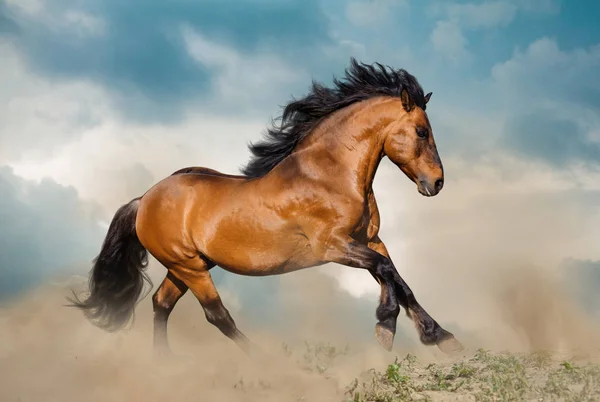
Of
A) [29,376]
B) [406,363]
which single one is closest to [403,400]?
[406,363]

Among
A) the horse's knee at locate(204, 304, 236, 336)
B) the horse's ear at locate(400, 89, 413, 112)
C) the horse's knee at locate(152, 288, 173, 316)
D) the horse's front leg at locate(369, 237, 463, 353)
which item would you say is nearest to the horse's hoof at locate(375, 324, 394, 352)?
the horse's front leg at locate(369, 237, 463, 353)

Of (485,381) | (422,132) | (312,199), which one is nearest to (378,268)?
(312,199)

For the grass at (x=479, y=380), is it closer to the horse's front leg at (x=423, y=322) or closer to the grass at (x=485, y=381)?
the grass at (x=485, y=381)

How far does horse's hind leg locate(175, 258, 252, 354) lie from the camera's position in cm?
736

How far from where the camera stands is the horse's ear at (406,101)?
22.0 feet

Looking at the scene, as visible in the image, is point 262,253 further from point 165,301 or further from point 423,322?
point 165,301

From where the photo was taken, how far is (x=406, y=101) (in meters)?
6.71

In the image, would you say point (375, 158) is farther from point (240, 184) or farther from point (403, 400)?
point (403, 400)

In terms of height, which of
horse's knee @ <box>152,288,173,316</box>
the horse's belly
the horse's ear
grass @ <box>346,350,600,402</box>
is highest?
the horse's ear

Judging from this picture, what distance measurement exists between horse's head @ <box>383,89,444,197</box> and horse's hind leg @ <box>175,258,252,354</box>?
7.39ft

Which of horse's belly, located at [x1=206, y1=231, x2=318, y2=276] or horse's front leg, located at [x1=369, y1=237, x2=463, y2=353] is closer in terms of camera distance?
horse's front leg, located at [x1=369, y1=237, x2=463, y2=353]

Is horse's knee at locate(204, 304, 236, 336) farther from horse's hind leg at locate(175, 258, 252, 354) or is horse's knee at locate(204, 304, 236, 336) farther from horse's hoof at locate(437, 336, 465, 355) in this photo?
horse's hoof at locate(437, 336, 465, 355)

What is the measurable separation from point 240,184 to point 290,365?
1921mm

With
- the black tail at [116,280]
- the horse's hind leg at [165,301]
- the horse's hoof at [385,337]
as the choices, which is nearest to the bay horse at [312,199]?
the horse's hoof at [385,337]
